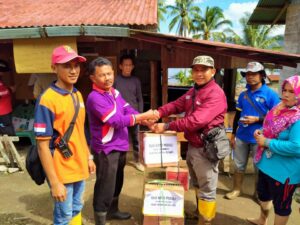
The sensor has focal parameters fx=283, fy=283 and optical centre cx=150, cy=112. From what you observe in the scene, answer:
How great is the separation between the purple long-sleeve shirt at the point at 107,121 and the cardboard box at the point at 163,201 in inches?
22.7

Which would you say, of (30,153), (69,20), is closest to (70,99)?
(30,153)

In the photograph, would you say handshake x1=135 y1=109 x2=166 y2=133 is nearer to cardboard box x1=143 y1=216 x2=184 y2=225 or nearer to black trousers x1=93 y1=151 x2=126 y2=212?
black trousers x1=93 y1=151 x2=126 y2=212

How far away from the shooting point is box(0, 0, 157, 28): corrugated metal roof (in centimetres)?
645

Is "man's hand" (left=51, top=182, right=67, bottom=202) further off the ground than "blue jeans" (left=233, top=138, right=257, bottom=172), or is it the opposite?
"man's hand" (left=51, top=182, right=67, bottom=202)

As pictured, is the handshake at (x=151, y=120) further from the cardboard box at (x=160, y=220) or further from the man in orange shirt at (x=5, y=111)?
the man in orange shirt at (x=5, y=111)

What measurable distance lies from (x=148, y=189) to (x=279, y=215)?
133 cm

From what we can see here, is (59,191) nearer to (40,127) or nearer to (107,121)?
(40,127)

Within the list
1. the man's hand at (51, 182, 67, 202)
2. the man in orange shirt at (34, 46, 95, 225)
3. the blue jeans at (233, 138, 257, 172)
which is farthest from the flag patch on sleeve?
the blue jeans at (233, 138, 257, 172)

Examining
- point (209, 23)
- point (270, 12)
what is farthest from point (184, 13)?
point (270, 12)

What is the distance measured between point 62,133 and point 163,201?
1.37 metres

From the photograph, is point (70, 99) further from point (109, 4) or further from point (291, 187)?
point (109, 4)

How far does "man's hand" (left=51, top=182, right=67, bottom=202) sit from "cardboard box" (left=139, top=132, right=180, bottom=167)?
1112mm

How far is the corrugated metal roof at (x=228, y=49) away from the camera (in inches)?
173

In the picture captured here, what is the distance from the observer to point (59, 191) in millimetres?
2271
